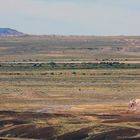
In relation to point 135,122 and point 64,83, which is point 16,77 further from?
point 135,122

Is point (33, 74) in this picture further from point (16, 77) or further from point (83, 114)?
point (83, 114)

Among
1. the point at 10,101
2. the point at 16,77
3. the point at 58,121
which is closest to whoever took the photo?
the point at 58,121

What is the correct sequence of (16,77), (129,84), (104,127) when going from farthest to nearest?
1. (16,77)
2. (129,84)
3. (104,127)

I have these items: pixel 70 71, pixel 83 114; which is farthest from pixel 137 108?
pixel 70 71

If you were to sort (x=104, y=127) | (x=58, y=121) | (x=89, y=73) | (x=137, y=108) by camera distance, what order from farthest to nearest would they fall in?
(x=89, y=73)
(x=137, y=108)
(x=58, y=121)
(x=104, y=127)

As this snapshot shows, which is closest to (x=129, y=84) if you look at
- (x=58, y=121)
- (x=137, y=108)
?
(x=137, y=108)

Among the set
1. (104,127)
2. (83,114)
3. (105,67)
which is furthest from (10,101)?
(105,67)

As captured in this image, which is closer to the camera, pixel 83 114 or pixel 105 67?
pixel 83 114

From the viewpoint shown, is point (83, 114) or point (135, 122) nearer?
point (135, 122)

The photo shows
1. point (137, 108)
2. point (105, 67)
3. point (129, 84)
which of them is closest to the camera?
point (137, 108)

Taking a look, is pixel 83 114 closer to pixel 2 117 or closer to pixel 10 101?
pixel 2 117
